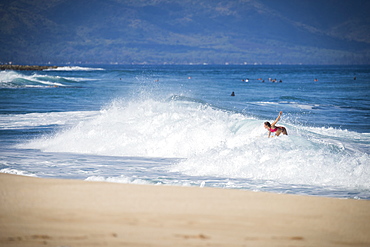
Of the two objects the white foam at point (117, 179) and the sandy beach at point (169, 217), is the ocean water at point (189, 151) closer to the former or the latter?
the white foam at point (117, 179)

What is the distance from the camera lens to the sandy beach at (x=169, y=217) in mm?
5680

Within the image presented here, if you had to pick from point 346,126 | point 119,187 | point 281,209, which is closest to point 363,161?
point 281,209

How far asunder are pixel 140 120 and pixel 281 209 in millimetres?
10952

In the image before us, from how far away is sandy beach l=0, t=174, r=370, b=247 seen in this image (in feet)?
18.6

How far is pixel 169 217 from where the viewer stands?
6371 mm

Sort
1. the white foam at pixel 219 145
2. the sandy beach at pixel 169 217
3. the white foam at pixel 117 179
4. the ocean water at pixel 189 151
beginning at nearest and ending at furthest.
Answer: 1. the sandy beach at pixel 169 217
2. the white foam at pixel 117 179
3. the ocean water at pixel 189 151
4. the white foam at pixel 219 145

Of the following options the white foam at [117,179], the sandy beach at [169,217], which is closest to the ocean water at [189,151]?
the white foam at [117,179]

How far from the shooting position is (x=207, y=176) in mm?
10438

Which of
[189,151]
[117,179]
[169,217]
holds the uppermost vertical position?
[189,151]

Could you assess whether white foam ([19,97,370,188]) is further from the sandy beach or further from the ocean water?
the sandy beach

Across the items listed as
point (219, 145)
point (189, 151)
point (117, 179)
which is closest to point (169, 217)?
point (117, 179)

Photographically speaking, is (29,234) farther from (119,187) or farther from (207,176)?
(207,176)

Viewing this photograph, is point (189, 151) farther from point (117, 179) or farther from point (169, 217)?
point (169, 217)

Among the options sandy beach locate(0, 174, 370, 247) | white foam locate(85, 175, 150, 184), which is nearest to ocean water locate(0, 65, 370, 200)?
white foam locate(85, 175, 150, 184)
